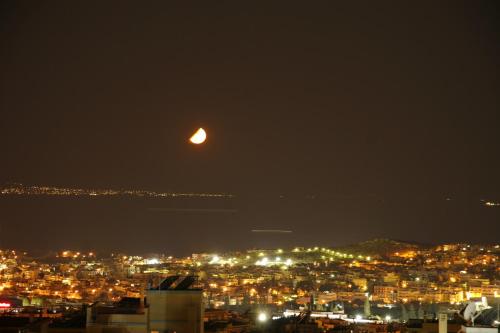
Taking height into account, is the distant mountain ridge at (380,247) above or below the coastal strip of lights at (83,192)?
below

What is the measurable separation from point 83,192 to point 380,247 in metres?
23.8

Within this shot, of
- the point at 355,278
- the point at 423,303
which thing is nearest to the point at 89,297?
the point at 423,303

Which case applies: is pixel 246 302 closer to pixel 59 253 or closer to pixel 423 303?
pixel 423 303

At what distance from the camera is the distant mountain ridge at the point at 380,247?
3354 inches

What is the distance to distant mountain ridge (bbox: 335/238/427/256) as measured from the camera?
8519 centimetres

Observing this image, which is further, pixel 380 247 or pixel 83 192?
pixel 380 247

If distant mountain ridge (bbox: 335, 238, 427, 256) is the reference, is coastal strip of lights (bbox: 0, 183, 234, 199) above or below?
above

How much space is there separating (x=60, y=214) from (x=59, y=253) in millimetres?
9049

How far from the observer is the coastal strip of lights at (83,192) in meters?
71.1

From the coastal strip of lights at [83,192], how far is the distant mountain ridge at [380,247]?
10783 millimetres

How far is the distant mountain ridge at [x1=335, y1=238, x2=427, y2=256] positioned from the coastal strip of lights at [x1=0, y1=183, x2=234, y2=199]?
10783mm

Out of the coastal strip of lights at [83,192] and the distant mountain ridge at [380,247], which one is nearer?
the coastal strip of lights at [83,192]

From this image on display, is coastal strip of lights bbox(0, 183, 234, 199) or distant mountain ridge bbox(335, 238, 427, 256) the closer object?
coastal strip of lights bbox(0, 183, 234, 199)

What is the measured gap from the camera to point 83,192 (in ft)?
→ 268
